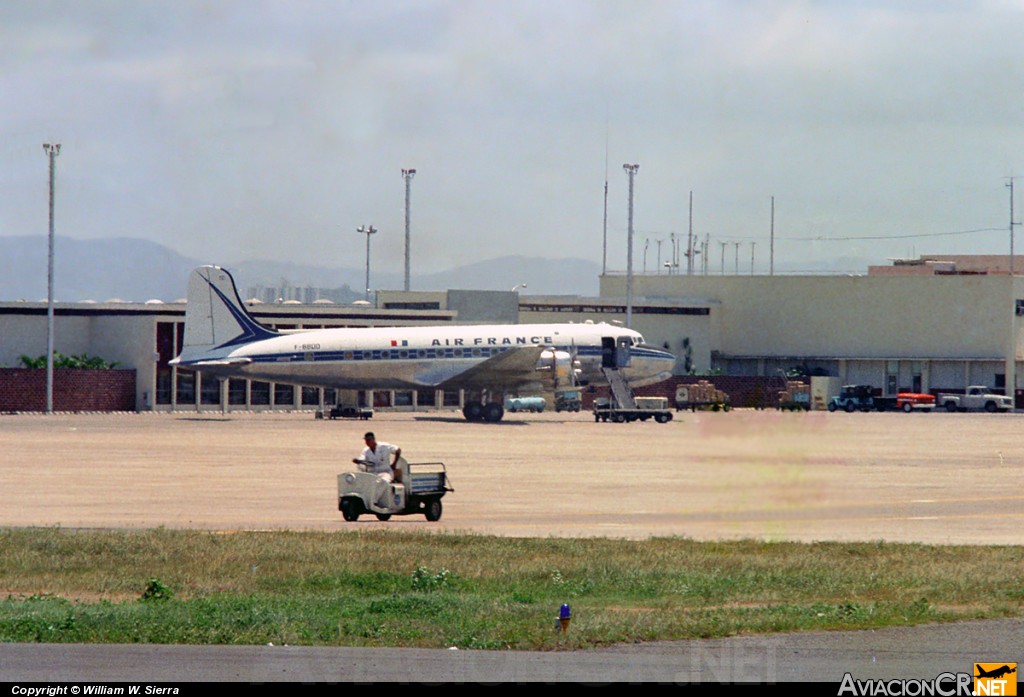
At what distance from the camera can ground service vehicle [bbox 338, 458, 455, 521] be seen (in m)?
30.2

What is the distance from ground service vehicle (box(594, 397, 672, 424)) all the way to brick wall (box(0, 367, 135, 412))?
32.7 meters

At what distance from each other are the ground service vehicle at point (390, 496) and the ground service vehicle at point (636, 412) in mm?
50890

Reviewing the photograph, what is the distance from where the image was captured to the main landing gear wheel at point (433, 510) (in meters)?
30.4

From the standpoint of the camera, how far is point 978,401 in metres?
110

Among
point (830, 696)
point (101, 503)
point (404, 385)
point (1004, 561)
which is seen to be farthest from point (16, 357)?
point (830, 696)

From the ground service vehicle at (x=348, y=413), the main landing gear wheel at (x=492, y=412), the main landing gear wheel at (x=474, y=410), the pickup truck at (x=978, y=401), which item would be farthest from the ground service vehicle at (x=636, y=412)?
the pickup truck at (x=978, y=401)

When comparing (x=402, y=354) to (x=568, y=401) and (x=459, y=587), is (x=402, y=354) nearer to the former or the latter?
(x=568, y=401)

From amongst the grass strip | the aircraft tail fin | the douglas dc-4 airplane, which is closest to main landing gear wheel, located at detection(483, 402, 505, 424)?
the douglas dc-4 airplane

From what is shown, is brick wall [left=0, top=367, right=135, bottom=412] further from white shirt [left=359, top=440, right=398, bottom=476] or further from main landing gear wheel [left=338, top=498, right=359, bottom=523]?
white shirt [left=359, top=440, right=398, bottom=476]

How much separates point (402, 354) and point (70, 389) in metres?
24.4

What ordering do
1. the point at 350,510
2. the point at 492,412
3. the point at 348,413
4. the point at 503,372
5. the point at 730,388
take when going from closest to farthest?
1. the point at 350,510
2. the point at 492,412
3. the point at 503,372
4. the point at 348,413
5. the point at 730,388

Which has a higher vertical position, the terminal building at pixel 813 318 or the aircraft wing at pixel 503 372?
the terminal building at pixel 813 318

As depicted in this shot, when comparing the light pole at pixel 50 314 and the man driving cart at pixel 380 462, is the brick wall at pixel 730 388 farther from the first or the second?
the man driving cart at pixel 380 462

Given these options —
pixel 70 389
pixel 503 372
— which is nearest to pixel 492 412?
pixel 503 372
